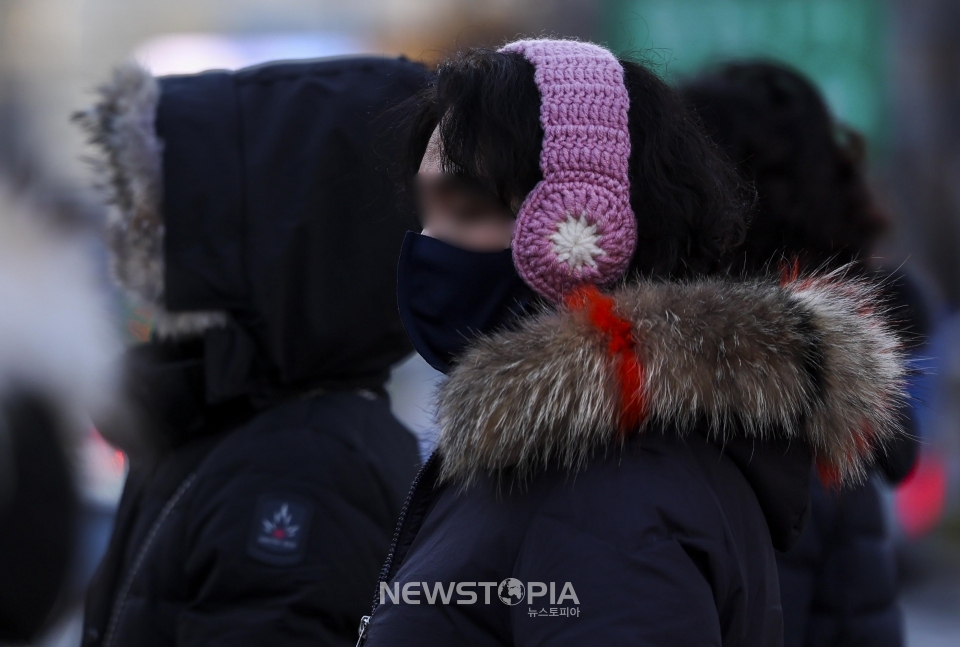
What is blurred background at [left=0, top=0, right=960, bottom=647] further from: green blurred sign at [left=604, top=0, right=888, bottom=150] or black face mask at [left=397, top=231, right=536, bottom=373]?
black face mask at [left=397, top=231, right=536, bottom=373]

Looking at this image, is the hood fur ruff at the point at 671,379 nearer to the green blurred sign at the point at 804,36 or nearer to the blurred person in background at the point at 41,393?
the blurred person in background at the point at 41,393

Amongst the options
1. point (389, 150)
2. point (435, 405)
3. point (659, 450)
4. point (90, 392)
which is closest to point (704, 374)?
point (659, 450)

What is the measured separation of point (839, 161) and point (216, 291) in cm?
161

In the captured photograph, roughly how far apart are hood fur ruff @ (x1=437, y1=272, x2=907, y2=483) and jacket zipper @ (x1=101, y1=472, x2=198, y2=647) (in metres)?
0.90

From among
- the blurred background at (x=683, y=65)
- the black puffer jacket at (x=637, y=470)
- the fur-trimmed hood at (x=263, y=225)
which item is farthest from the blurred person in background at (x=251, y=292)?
the black puffer jacket at (x=637, y=470)

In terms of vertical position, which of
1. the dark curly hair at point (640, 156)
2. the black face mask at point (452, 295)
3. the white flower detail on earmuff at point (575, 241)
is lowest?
the black face mask at point (452, 295)

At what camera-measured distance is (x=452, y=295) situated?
153cm

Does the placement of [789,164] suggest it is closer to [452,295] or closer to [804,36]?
[452,295]

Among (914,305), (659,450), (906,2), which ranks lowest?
(906,2)

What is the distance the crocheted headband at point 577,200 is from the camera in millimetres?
1435

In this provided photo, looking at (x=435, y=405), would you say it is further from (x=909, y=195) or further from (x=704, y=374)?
(x=909, y=195)

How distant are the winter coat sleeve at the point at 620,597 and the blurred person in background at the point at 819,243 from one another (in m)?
1.10

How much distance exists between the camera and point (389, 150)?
7.07 ft

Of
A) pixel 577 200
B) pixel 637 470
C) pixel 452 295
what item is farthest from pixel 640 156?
pixel 637 470
